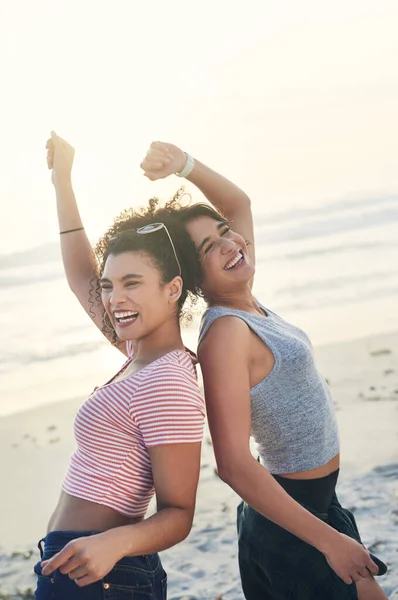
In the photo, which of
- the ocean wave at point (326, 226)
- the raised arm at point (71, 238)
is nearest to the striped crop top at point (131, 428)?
the raised arm at point (71, 238)

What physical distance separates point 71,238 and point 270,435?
3.88ft

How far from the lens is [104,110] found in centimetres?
1859

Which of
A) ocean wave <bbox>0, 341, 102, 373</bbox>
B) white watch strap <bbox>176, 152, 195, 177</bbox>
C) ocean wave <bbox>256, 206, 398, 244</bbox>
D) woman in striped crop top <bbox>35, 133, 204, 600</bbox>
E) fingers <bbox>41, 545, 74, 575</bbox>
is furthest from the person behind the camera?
ocean wave <bbox>256, 206, 398, 244</bbox>

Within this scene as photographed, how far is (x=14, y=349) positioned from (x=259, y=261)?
4899 mm

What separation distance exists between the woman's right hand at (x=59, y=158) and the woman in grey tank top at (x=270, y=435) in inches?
19.3

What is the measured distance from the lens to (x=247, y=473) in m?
2.86

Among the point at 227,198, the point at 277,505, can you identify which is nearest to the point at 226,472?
the point at 277,505

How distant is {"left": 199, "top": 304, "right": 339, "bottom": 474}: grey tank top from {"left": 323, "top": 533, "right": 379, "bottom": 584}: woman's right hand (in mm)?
377

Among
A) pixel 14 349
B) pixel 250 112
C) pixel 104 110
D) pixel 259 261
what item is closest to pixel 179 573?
pixel 14 349

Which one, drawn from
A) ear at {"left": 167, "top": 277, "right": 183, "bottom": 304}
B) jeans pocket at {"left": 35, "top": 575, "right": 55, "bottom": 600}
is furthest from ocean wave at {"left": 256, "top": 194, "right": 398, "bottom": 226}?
jeans pocket at {"left": 35, "top": 575, "right": 55, "bottom": 600}

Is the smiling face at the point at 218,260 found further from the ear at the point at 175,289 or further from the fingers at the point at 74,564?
the fingers at the point at 74,564

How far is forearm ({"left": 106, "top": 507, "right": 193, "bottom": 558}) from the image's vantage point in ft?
8.61

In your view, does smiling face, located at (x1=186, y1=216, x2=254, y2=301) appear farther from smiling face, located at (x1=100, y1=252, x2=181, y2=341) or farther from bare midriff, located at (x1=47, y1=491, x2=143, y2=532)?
bare midriff, located at (x1=47, y1=491, x2=143, y2=532)

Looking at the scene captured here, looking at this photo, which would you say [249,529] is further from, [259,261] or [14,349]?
[259,261]
